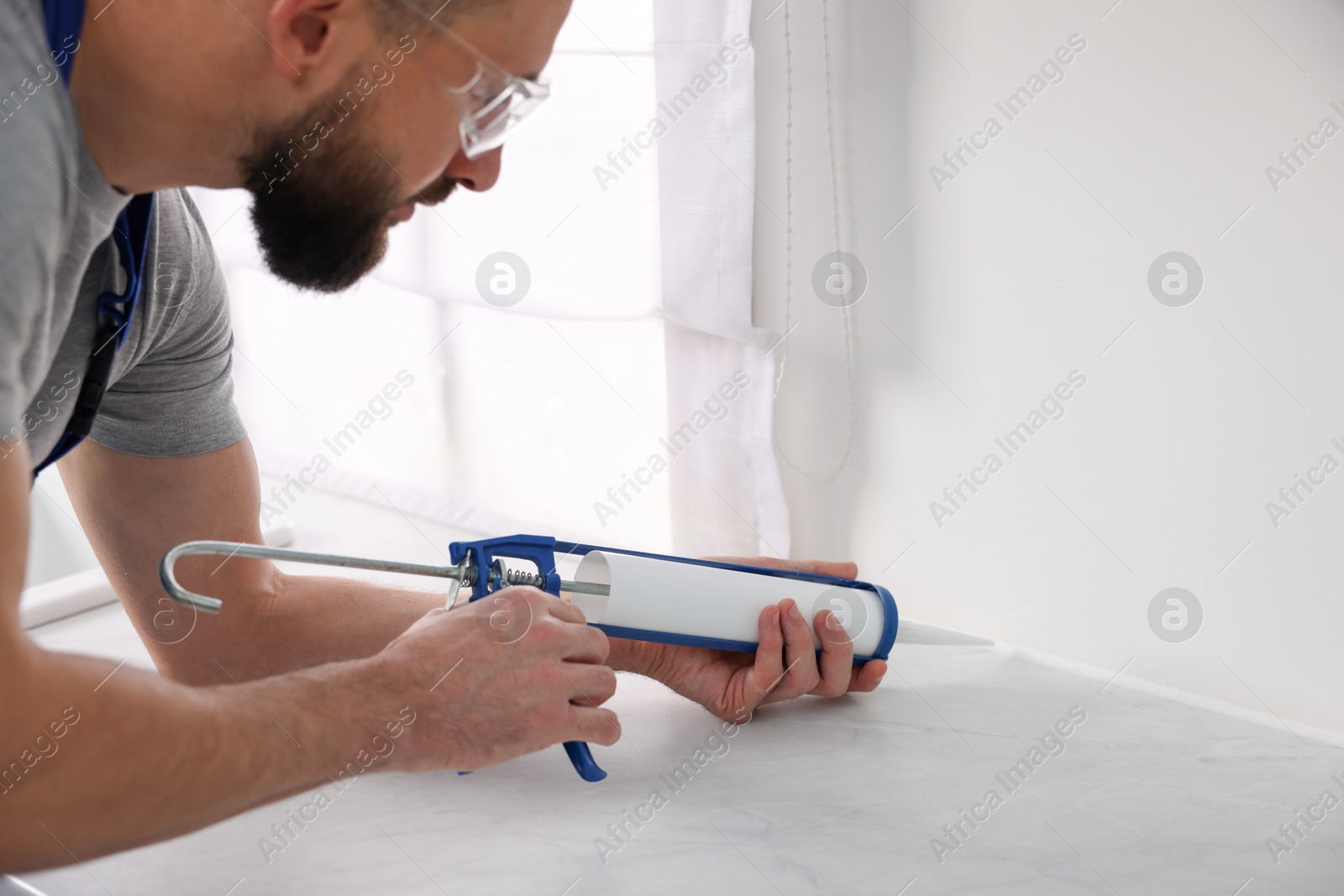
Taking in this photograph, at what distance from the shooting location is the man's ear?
0.68m

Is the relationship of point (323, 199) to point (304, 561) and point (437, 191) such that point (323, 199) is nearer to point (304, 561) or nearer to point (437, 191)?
point (437, 191)

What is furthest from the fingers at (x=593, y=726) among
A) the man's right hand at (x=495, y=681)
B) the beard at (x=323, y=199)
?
the beard at (x=323, y=199)

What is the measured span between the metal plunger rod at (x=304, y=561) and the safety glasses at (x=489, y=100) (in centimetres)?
30

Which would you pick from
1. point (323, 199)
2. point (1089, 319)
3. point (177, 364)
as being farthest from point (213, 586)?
point (1089, 319)

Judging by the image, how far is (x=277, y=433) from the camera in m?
1.93

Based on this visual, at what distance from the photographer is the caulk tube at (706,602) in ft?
2.99

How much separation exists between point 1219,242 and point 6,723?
0.95 metres

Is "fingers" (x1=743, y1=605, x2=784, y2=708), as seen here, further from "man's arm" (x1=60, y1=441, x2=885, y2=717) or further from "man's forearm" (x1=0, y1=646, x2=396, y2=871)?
"man's forearm" (x1=0, y1=646, x2=396, y2=871)

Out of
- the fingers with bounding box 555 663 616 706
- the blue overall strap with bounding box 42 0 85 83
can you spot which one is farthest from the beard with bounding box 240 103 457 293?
the fingers with bounding box 555 663 616 706

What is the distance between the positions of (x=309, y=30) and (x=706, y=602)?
0.52m

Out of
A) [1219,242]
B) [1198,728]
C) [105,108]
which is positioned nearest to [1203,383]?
[1219,242]

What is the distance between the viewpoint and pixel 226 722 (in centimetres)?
66

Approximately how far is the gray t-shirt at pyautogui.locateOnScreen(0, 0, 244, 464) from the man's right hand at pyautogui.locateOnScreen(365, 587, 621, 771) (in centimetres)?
29

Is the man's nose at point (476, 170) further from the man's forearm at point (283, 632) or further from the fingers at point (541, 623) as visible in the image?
the man's forearm at point (283, 632)
